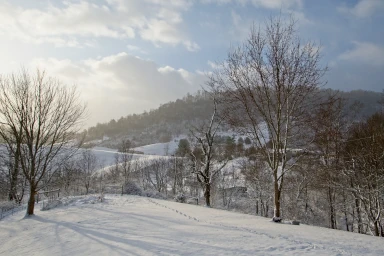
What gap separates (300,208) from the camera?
3281 centimetres

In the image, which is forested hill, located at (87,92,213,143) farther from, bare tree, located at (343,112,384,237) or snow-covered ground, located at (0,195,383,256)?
snow-covered ground, located at (0,195,383,256)

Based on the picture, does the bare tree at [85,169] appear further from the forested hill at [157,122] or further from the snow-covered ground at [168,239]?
the forested hill at [157,122]

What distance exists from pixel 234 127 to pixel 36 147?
11.1m

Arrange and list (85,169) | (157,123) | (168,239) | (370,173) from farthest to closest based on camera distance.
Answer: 1. (157,123)
2. (85,169)
3. (370,173)
4. (168,239)

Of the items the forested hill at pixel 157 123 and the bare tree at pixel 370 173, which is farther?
the forested hill at pixel 157 123

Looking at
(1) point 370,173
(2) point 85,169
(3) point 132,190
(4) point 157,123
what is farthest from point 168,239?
(4) point 157,123

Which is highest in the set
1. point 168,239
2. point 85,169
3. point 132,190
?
point 168,239

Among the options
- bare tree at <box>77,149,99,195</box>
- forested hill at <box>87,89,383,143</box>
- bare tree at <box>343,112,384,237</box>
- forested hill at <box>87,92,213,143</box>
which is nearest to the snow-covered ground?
bare tree at <box>343,112,384,237</box>

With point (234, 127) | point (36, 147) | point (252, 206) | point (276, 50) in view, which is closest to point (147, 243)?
point (234, 127)

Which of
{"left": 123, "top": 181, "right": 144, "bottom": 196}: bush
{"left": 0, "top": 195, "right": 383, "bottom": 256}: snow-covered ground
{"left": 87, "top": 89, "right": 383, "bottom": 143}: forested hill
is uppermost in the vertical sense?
{"left": 87, "top": 89, "right": 383, "bottom": 143}: forested hill

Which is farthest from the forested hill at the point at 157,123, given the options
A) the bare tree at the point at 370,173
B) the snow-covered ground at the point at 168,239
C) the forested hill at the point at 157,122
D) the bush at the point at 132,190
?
the snow-covered ground at the point at 168,239

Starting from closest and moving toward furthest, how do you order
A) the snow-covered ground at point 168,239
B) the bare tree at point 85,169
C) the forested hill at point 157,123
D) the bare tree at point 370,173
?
1. the snow-covered ground at point 168,239
2. the bare tree at point 370,173
3. the bare tree at point 85,169
4. the forested hill at point 157,123

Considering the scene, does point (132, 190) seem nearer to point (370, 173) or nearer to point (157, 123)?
point (370, 173)

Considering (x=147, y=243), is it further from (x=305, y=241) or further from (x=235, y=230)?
(x=305, y=241)
